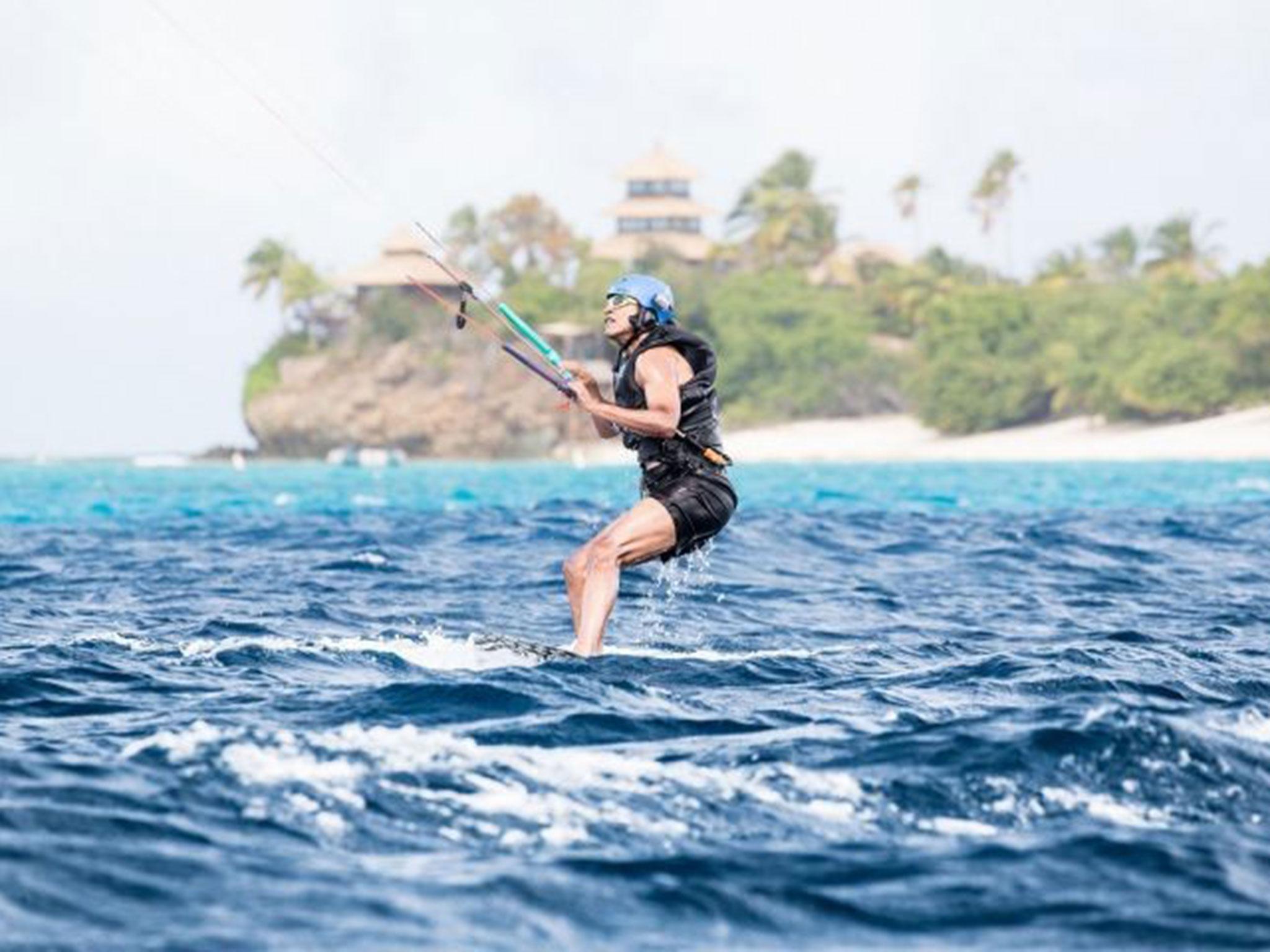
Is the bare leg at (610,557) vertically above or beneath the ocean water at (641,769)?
above

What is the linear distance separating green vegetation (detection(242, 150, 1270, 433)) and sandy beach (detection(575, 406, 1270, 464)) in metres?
1.22

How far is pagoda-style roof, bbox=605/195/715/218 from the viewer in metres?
136

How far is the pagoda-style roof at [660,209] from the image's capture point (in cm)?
13612

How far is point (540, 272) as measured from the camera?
5344 inches

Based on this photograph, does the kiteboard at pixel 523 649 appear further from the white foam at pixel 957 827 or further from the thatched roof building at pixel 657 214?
the thatched roof building at pixel 657 214

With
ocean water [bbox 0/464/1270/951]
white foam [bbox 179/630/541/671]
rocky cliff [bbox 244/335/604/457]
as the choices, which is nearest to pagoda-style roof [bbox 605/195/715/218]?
rocky cliff [bbox 244/335/604/457]

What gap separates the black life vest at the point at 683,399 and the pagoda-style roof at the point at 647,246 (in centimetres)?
12017

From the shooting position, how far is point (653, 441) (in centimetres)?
1202

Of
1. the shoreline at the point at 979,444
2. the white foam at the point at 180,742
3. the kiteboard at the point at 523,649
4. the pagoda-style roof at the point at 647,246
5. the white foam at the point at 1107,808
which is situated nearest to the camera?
the white foam at the point at 1107,808

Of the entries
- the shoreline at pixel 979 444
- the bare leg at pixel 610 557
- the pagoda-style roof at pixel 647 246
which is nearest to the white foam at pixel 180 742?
the bare leg at pixel 610 557

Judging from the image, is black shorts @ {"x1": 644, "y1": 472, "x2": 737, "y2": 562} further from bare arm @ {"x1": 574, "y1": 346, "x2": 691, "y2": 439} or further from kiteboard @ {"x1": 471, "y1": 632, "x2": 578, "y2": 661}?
kiteboard @ {"x1": 471, "y1": 632, "x2": 578, "y2": 661}

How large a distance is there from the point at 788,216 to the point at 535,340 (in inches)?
4985

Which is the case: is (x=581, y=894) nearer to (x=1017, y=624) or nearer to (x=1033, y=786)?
(x=1033, y=786)

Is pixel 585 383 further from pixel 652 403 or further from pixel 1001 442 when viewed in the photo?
pixel 1001 442
